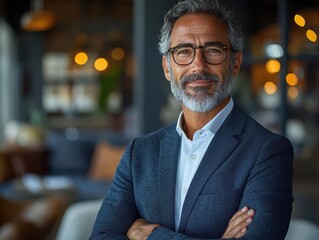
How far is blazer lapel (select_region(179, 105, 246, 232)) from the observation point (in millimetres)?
1329

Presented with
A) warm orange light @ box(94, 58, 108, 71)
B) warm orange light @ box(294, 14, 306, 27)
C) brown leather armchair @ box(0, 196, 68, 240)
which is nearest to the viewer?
warm orange light @ box(294, 14, 306, 27)

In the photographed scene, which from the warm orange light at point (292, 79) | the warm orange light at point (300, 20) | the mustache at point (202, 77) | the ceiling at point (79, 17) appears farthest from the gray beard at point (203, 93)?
the ceiling at point (79, 17)

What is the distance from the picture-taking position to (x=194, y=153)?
1.40 meters

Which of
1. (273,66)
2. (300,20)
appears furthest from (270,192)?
(273,66)

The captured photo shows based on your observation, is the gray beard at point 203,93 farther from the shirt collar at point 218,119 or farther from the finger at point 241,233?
the finger at point 241,233

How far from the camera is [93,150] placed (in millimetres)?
6758

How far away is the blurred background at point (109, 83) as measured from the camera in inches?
126

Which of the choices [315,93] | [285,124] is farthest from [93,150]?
[285,124]

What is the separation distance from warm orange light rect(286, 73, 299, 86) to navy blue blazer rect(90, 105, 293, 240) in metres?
1.80

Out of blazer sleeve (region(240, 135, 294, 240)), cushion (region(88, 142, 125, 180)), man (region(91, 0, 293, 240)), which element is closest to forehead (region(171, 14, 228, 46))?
man (region(91, 0, 293, 240))

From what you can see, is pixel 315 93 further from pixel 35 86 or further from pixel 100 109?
pixel 35 86

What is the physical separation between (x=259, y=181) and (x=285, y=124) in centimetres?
200

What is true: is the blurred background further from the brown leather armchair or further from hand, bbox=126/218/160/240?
the brown leather armchair

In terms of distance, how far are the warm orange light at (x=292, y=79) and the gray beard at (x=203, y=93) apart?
6.12ft
